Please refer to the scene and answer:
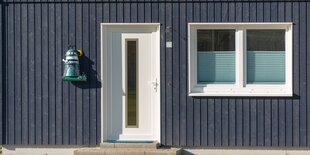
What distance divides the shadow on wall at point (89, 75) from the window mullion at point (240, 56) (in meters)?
2.46

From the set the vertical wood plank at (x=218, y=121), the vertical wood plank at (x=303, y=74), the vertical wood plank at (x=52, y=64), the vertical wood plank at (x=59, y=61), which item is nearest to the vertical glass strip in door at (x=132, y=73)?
the vertical wood plank at (x=59, y=61)

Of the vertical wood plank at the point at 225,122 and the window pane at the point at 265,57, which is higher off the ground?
the window pane at the point at 265,57

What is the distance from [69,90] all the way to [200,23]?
102 inches

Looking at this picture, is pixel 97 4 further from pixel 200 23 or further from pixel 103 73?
pixel 200 23

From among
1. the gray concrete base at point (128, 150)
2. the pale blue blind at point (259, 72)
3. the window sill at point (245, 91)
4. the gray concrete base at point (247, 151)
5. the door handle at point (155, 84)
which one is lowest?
the gray concrete base at point (247, 151)

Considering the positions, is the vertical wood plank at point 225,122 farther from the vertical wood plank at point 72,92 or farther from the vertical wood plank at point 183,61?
the vertical wood plank at point 72,92

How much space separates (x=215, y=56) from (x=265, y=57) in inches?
34.9

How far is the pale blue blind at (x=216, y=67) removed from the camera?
10023 millimetres

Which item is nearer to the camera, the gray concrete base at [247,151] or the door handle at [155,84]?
the gray concrete base at [247,151]

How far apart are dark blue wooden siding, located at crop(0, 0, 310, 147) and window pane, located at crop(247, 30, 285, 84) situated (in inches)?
10.6

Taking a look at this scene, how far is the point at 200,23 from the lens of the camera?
9875 mm

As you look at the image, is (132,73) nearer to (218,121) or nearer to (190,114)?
(190,114)

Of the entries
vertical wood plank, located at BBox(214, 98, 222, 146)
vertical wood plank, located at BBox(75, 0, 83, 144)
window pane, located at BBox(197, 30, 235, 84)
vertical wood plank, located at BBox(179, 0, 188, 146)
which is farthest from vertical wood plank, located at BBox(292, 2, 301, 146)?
vertical wood plank, located at BBox(75, 0, 83, 144)

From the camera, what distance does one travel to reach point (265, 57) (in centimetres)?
1003
